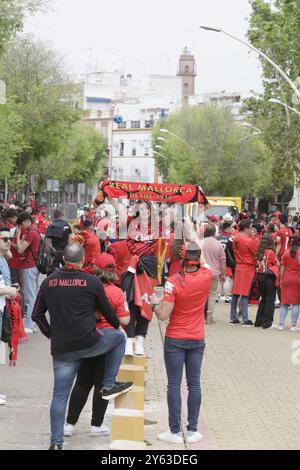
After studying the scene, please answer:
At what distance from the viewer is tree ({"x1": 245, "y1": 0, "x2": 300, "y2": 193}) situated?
3869 centimetres

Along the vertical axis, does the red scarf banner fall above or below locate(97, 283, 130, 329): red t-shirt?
above

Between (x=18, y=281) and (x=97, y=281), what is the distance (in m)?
7.72

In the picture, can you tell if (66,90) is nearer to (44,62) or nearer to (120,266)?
(44,62)

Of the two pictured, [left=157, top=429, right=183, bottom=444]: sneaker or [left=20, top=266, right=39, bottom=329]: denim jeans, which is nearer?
[left=157, top=429, right=183, bottom=444]: sneaker

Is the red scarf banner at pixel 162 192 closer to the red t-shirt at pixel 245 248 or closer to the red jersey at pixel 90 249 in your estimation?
the red jersey at pixel 90 249

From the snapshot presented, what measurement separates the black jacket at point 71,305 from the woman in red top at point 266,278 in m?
10.4

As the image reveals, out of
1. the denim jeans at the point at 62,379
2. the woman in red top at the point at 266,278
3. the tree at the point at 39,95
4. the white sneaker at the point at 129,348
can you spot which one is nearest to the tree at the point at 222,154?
the tree at the point at 39,95

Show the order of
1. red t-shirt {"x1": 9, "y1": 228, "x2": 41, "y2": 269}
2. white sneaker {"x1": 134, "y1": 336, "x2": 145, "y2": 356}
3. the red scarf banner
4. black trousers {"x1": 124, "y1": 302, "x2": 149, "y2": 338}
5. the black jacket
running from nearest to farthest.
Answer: the black jacket, white sneaker {"x1": 134, "y1": 336, "x2": 145, "y2": 356}, black trousers {"x1": 124, "y1": 302, "x2": 149, "y2": 338}, the red scarf banner, red t-shirt {"x1": 9, "y1": 228, "x2": 41, "y2": 269}

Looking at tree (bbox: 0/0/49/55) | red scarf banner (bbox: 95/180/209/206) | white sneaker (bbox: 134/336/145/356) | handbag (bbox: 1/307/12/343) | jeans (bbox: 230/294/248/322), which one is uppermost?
tree (bbox: 0/0/49/55)

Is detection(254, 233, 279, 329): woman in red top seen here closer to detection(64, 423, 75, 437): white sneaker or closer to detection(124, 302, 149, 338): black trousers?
detection(124, 302, 149, 338): black trousers

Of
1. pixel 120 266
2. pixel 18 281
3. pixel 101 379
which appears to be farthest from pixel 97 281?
pixel 18 281

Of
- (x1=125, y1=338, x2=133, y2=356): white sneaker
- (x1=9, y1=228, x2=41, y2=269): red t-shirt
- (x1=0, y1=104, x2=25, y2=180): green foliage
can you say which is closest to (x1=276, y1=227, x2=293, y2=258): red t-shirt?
(x1=9, y1=228, x2=41, y2=269): red t-shirt

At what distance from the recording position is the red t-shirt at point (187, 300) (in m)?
9.38

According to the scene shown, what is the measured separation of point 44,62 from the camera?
53.1m
